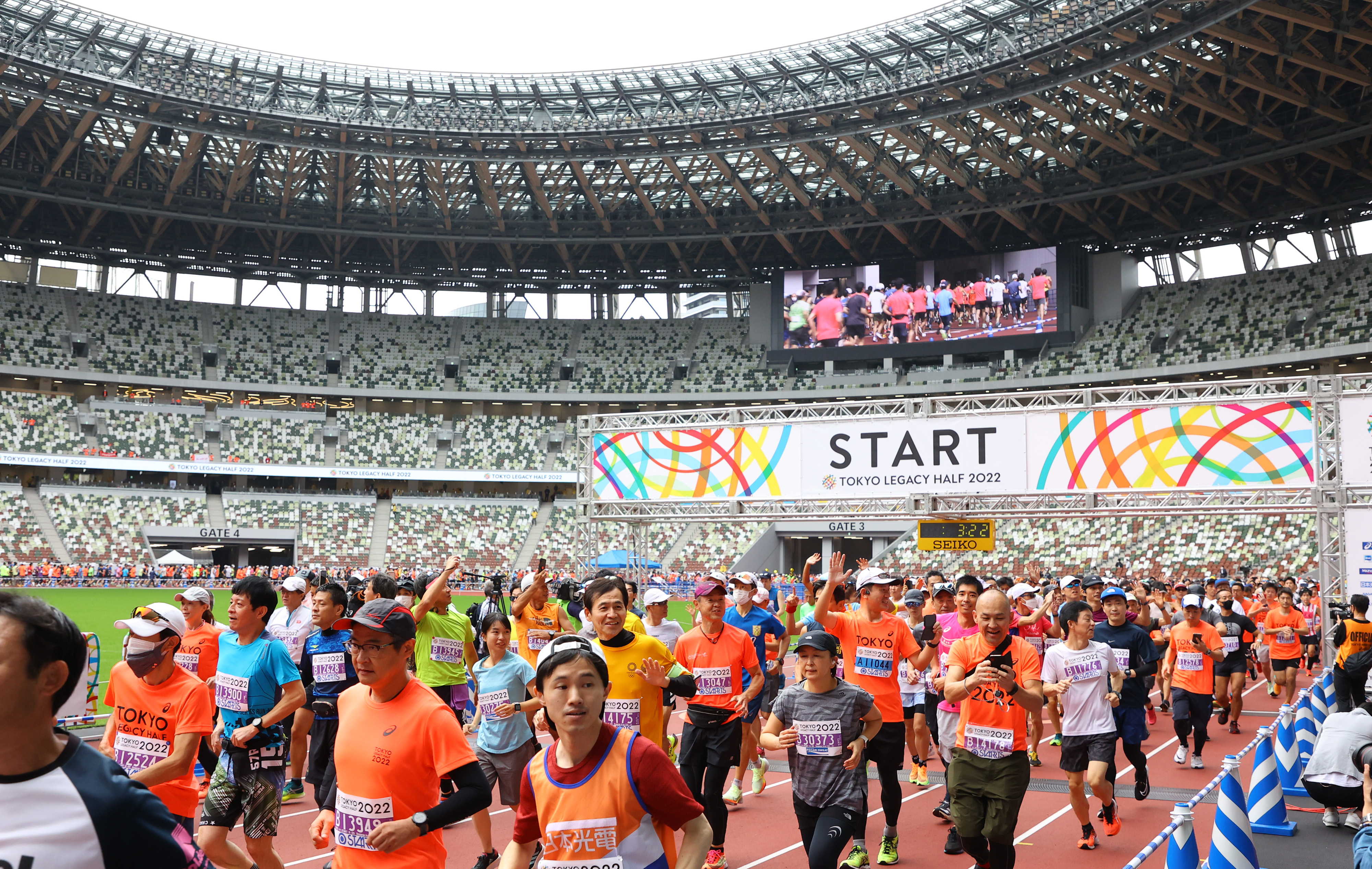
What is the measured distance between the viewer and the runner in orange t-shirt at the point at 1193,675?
40.1 ft

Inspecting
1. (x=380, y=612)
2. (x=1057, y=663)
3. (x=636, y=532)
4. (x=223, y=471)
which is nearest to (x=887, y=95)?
(x=636, y=532)

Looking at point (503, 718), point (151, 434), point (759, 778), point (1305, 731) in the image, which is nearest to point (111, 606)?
point (151, 434)

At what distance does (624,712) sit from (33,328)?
5738 cm

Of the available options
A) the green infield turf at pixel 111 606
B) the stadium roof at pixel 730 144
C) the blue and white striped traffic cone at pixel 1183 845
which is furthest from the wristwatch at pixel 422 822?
the stadium roof at pixel 730 144

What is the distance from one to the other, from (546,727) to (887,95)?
3213 centimetres

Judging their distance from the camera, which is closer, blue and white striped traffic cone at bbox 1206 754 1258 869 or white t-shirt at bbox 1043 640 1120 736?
blue and white striped traffic cone at bbox 1206 754 1258 869

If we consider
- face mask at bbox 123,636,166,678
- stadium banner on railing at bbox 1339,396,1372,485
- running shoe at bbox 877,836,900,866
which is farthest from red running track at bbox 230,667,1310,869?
stadium banner on railing at bbox 1339,396,1372,485

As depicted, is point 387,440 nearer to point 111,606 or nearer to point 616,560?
point 111,606

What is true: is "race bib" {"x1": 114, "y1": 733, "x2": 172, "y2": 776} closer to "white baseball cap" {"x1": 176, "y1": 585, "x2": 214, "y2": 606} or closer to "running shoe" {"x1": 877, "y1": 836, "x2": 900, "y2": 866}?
"white baseball cap" {"x1": 176, "y1": 585, "x2": 214, "y2": 606}

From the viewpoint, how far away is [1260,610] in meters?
19.0

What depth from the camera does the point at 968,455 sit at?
2223 cm

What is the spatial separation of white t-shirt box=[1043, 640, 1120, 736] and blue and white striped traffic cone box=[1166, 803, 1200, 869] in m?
3.06

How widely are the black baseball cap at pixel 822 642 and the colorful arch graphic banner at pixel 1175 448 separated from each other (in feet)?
53.8

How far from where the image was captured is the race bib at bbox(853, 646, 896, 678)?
9164mm
